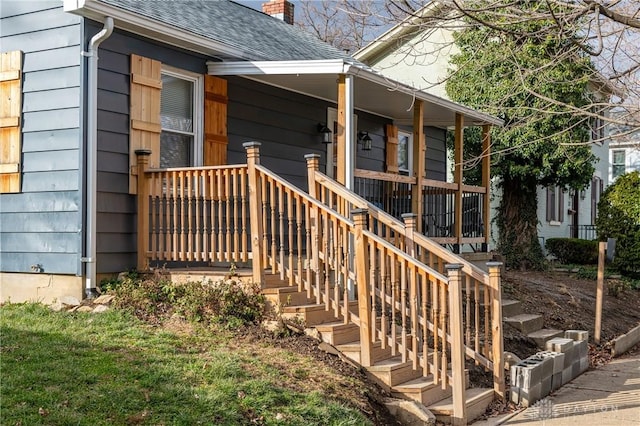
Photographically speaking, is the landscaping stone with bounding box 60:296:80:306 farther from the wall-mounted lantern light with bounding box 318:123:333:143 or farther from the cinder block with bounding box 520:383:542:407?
the wall-mounted lantern light with bounding box 318:123:333:143

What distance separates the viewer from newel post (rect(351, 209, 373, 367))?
256 inches

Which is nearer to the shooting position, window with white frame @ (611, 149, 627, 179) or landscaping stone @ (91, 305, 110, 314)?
landscaping stone @ (91, 305, 110, 314)

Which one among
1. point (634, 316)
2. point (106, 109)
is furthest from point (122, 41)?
point (634, 316)

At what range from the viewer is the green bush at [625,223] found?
1595cm

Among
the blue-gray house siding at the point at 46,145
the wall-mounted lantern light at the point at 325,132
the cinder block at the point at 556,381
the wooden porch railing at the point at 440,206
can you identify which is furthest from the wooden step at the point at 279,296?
the wall-mounted lantern light at the point at 325,132

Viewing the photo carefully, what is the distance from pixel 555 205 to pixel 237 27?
47.0 ft

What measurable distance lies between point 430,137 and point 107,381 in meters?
11.1

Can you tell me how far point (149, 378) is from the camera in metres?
5.21

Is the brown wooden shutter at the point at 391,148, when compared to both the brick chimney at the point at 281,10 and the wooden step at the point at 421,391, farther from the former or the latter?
the wooden step at the point at 421,391

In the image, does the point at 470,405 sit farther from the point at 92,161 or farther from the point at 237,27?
the point at 237,27

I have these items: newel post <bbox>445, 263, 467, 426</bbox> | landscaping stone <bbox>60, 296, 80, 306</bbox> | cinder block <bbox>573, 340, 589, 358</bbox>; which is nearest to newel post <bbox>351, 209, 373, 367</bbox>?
newel post <bbox>445, 263, 467, 426</bbox>

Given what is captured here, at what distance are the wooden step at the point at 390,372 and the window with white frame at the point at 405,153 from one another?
808 centimetres

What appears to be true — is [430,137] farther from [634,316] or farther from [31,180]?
[31,180]

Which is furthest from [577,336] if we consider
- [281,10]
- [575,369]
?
[281,10]
